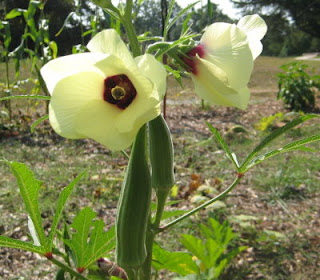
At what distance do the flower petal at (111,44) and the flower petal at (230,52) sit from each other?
14cm

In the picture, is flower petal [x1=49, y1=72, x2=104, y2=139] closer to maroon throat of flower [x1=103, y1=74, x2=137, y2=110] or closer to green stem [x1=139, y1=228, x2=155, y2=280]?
maroon throat of flower [x1=103, y1=74, x2=137, y2=110]

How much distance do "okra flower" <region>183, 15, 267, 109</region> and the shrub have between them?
420cm

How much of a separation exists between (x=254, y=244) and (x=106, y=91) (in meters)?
1.43

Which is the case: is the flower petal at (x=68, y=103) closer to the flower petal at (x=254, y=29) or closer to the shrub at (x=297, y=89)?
the flower petal at (x=254, y=29)

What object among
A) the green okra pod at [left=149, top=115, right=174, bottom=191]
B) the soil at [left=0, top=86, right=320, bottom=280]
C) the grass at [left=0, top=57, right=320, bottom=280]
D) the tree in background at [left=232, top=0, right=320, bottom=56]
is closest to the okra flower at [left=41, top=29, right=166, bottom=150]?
the green okra pod at [left=149, top=115, right=174, bottom=191]

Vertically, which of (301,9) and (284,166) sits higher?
(301,9)

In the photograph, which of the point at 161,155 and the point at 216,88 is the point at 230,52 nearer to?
the point at 216,88

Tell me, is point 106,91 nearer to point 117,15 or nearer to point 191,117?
point 117,15

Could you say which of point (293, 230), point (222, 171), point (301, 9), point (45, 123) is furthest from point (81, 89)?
point (301, 9)

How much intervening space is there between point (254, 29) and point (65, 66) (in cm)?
25

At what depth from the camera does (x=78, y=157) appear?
115 inches

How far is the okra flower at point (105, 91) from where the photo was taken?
389mm

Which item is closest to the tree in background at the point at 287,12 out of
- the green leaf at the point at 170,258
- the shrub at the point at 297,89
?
the shrub at the point at 297,89

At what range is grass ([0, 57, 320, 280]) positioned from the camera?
1.64 meters
